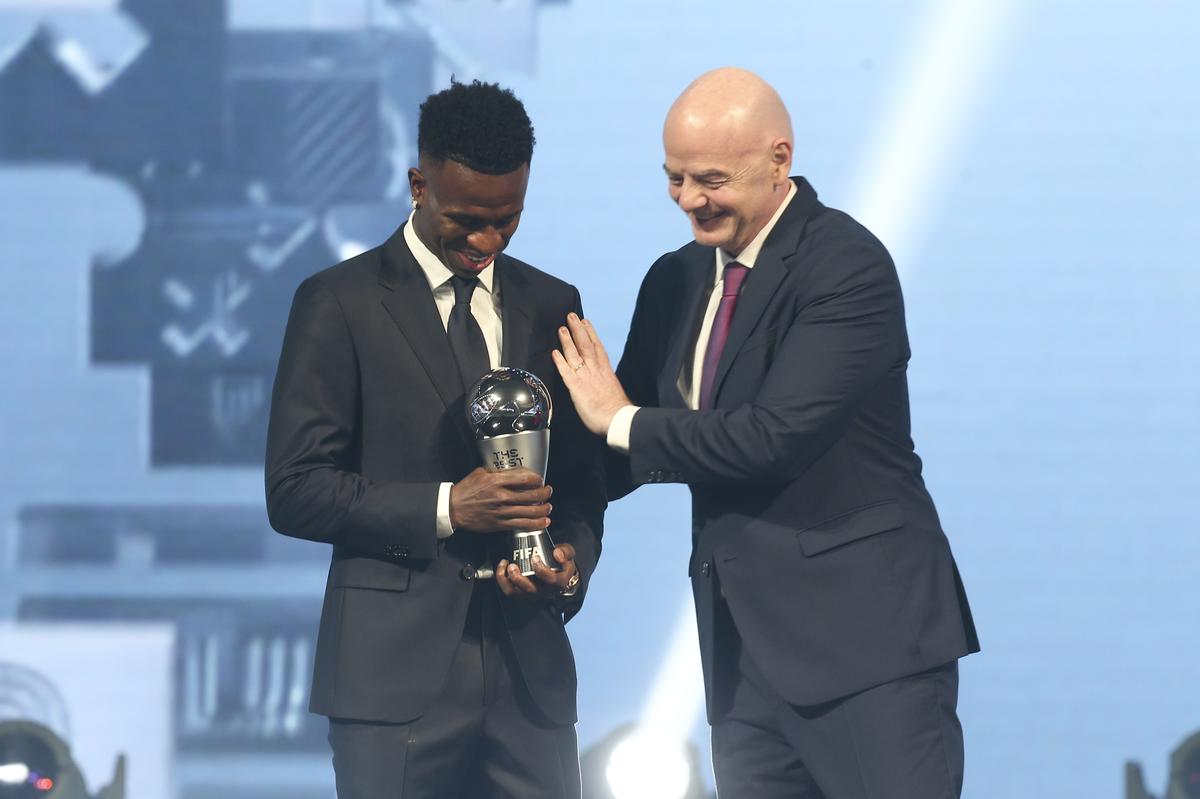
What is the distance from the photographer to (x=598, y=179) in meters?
4.34

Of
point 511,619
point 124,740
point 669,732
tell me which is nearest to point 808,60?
point 669,732

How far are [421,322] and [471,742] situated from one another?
0.69m

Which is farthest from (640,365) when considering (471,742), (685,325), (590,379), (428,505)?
(471,742)

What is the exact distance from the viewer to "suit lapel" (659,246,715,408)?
8.73ft

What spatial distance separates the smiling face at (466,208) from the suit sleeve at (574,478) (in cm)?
25

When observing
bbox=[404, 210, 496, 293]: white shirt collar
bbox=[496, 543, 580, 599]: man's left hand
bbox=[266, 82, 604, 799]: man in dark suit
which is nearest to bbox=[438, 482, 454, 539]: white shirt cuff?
bbox=[266, 82, 604, 799]: man in dark suit

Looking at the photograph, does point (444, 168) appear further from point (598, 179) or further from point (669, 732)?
point (669, 732)

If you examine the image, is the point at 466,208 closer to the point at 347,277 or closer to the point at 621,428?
the point at 347,277

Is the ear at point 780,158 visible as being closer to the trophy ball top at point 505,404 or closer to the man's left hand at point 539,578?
the trophy ball top at point 505,404

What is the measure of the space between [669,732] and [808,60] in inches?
77.8

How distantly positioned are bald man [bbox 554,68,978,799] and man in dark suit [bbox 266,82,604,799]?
9.4 inches

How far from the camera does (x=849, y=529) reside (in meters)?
2.52

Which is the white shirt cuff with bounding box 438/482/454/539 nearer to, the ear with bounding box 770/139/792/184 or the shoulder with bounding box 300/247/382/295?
the shoulder with bounding box 300/247/382/295

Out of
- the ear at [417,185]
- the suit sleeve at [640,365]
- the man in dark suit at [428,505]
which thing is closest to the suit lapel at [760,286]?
the suit sleeve at [640,365]
